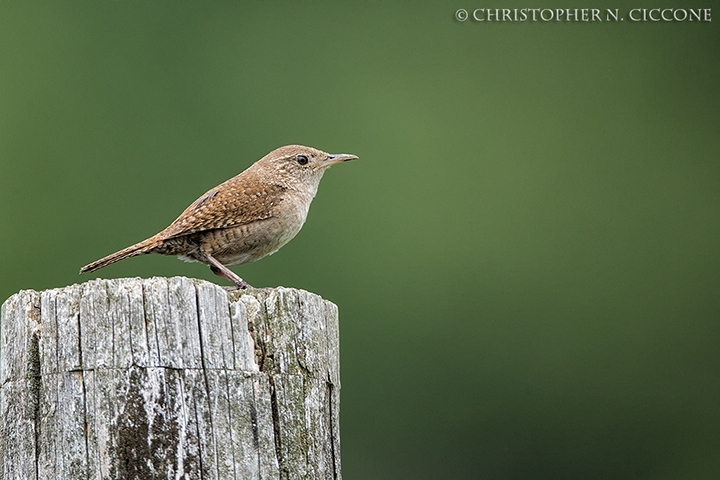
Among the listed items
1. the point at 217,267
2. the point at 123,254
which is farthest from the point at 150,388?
the point at 217,267

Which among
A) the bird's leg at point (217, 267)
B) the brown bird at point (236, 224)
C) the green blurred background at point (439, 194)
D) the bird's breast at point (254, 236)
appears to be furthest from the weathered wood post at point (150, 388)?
the green blurred background at point (439, 194)

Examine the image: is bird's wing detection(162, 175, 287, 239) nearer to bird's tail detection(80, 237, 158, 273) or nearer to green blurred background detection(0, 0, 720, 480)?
bird's tail detection(80, 237, 158, 273)

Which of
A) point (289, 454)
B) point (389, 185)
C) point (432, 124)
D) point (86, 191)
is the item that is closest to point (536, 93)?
point (432, 124)

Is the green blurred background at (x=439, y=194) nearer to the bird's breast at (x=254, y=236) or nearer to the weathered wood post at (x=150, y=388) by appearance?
the bird's breast at (x=254, y=236)

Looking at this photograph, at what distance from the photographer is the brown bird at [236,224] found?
6664mm

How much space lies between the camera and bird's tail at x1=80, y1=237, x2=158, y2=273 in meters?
5.96

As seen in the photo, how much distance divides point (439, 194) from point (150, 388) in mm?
14567

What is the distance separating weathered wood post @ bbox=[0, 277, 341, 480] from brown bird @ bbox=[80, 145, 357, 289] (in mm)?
2569

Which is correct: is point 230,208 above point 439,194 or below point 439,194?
below

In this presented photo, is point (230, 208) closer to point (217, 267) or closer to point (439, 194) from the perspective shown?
point (217, 267)

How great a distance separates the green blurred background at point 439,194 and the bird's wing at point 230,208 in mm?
7064

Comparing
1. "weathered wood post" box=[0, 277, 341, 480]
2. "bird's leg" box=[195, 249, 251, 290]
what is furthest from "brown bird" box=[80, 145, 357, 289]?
"weathered wood post" box=[0, 277, 341, 480]

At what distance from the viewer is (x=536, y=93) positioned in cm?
2027

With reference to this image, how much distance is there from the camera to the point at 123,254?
6168 mm
